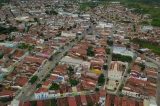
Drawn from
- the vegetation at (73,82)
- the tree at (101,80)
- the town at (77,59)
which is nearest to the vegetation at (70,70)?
the town at (77,59)

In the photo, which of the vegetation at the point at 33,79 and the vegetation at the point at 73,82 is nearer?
the vegetation at the point at 73,82

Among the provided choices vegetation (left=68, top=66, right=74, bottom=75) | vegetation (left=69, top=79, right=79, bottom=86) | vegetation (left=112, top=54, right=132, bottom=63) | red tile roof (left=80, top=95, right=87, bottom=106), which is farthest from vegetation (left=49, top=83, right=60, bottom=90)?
vegetation (left=112, top=54, right=132, bottom=63)

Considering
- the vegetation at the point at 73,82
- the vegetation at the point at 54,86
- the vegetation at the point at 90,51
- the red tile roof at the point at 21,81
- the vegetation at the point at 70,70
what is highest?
the red tile roof at the point at 21,81

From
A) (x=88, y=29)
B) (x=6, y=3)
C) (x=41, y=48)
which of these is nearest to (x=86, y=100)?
(x=41, y=48)

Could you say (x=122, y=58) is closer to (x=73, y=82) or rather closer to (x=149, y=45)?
Result: (x=149, y=45)

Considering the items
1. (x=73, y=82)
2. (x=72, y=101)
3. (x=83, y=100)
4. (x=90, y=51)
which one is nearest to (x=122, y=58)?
(x=90, y=51)

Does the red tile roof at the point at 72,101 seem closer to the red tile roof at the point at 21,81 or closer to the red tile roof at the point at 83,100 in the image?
the red tile roof at the point at 83,100

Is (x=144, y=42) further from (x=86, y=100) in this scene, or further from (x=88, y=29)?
(x=86, y=100)

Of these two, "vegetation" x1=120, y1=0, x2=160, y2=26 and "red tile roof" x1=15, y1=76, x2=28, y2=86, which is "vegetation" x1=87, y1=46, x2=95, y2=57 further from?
"vegetation" x1=120, y1=0, x2=160, y2=26

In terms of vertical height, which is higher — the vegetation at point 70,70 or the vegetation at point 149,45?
the vegetation at point 70,70
